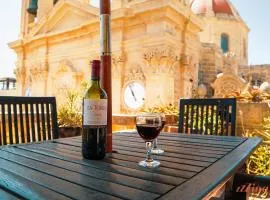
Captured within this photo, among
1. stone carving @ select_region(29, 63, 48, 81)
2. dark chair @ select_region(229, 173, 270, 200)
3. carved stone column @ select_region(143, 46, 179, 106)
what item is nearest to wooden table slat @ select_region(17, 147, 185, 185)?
dark chair @ select_region(229, 173, 270, 200)

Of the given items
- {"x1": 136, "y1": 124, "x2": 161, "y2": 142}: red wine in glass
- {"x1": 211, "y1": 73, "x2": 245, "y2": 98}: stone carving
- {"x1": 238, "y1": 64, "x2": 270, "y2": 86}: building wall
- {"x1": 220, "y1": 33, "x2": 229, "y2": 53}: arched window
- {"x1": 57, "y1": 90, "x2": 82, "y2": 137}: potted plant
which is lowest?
{"x1": 57, "y1": 90, "x2": 82, "y2": 137}: potted plant

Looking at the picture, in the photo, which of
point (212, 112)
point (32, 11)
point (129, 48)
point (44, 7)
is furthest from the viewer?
point (32, 11)

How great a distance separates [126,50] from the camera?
9.12 m

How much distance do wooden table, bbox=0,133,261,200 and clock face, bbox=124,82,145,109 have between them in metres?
7.17

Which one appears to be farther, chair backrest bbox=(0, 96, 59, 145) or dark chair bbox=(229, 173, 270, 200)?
chair backrest bbox=(0, 96, 59, 145)

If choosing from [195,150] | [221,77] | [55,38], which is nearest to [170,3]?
[221,77]

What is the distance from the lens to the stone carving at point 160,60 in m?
8.02

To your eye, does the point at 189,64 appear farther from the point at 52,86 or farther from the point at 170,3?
the point at 52,86

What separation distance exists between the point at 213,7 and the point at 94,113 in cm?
2088

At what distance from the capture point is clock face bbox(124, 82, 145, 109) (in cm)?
859

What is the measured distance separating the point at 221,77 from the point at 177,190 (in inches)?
420

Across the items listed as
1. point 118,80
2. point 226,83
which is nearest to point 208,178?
point 118,80

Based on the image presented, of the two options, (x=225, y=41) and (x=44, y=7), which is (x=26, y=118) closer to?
(x=44, y=7)

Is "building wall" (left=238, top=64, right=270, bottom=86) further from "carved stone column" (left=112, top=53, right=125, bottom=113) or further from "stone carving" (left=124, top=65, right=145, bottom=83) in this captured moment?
"carved stone column" (left=112, top=53, right=125, bottom=113)
